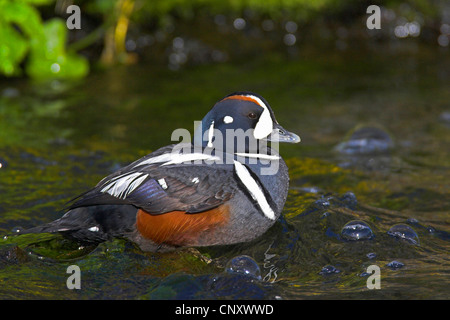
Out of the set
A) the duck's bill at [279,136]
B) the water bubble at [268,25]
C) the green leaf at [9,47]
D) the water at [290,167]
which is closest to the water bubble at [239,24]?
the water bubble at [268,25]

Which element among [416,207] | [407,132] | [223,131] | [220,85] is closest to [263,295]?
[223,131]

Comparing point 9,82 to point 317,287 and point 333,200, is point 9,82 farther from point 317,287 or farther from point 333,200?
point 317,287

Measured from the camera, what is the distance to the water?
4.03 m

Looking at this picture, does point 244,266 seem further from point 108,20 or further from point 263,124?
point 108,20

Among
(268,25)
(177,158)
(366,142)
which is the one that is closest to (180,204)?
(177,158)

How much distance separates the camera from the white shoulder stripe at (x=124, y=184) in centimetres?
429

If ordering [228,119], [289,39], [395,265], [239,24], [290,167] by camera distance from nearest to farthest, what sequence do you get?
[395,265], [228,119], [290,167], [239,24], [289,39]

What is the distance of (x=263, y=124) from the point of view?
4.66 metres

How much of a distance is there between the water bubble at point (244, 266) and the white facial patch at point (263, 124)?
0.95m

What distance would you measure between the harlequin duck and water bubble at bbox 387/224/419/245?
89cm

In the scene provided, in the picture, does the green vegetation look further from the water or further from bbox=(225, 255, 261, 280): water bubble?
bbox=(225, 255, 261, 280): water bubble

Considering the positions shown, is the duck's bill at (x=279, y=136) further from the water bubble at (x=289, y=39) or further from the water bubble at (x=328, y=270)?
the water bubble at (x=289, y=39)

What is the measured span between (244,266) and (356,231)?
1038 mm

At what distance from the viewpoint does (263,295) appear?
384 centimetres
